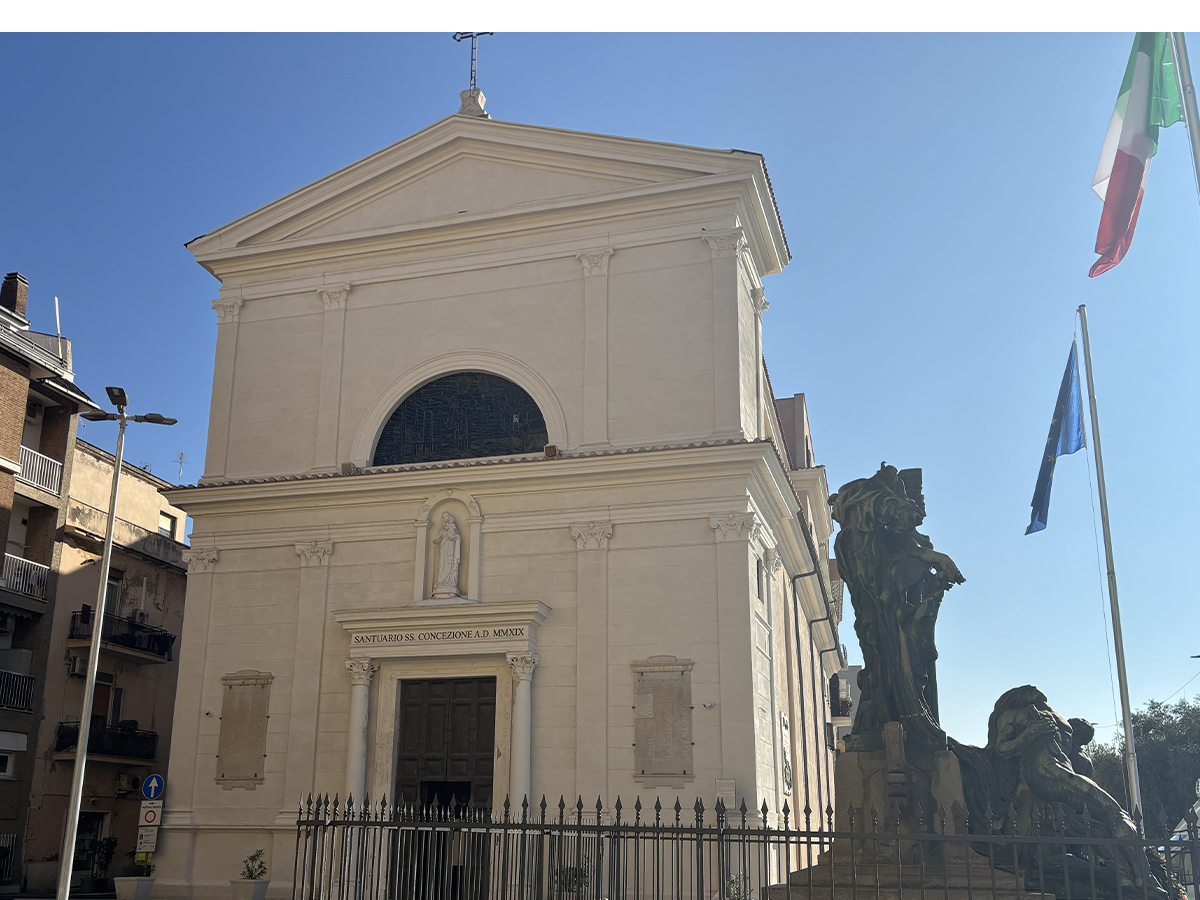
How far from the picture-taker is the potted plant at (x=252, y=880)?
17672 mm

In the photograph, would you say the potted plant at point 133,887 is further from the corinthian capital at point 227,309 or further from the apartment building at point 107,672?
the corinthian capital at point 227,309

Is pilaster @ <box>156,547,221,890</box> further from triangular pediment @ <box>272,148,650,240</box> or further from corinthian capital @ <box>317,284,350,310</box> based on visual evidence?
triangular pediment @ <box>272,148,650,240</box>

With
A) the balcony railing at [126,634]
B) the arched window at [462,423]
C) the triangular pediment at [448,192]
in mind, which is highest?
the triangular pediment at [448,192]

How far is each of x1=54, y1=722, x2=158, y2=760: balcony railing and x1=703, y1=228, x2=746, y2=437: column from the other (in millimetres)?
17237

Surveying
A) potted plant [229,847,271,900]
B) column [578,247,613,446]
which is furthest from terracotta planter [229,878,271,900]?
column [578,247,613,446]

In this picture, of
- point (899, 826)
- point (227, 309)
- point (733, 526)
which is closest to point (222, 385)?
point (227, 309)

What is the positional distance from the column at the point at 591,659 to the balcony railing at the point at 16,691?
14163 millimetres

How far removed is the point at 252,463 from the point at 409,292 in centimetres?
490

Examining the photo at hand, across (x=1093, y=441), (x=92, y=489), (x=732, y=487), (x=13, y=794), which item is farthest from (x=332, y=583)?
(x=1093, y=441)

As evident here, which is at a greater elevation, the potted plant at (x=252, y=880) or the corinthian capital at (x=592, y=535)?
the corinthian capital at (x=592, y=535)

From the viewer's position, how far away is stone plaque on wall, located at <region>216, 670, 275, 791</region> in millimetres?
21203

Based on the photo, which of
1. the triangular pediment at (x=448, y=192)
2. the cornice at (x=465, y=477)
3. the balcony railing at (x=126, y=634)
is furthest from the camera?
the balcony railing at (x=126, y=634)

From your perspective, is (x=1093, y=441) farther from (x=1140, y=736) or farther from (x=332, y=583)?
(x=1140, y=736)

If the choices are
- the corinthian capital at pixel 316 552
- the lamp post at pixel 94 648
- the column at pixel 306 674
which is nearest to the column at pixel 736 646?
the column at pixel 306 674
